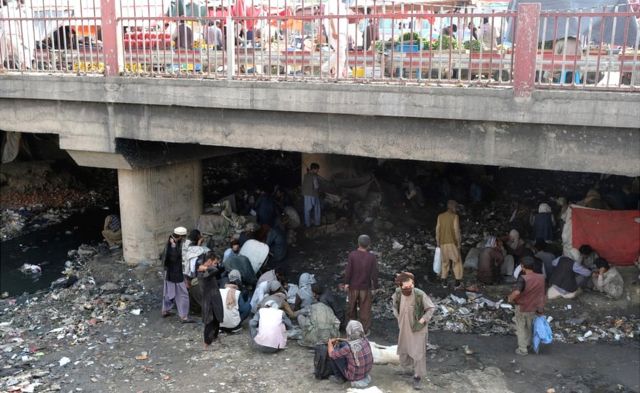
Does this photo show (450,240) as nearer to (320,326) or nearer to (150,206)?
(320,326)

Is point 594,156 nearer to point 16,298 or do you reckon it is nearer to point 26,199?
point 16,298

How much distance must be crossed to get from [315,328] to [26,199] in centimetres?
1057

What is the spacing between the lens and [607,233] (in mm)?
9992

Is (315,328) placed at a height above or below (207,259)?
below

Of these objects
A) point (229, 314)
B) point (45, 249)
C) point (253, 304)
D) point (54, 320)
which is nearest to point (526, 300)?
point (253, 304)

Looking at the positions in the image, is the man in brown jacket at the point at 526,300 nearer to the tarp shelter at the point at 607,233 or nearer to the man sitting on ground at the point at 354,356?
the man sitting on ground at the point at 354,356

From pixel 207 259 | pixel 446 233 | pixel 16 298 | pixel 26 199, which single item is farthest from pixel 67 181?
pixel 446 233

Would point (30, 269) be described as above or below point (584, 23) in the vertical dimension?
below

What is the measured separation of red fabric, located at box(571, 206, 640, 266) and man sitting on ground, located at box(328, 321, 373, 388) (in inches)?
189

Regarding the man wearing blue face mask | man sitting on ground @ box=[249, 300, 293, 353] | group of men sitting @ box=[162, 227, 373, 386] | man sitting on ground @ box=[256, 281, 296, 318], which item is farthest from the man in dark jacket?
the man wearing blue face mask

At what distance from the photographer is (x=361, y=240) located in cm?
786

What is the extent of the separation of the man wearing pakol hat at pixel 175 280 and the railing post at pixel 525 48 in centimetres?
477

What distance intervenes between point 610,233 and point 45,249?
10.4m

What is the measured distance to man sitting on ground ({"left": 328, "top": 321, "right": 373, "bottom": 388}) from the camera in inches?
271
